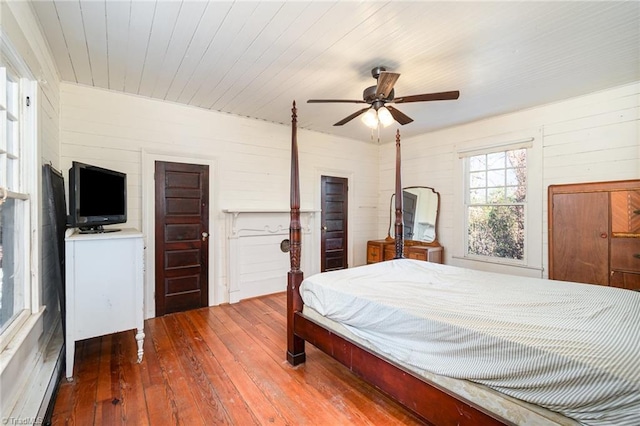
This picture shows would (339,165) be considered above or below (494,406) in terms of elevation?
above

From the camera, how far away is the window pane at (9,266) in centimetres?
162

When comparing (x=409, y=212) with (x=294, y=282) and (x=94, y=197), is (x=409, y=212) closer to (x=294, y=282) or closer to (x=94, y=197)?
(x=294, y=282)

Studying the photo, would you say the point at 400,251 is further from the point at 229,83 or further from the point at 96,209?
the point at 96,209

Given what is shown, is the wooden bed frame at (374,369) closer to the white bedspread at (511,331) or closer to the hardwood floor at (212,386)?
the white bedspread at (511,331)

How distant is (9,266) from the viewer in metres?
1.72

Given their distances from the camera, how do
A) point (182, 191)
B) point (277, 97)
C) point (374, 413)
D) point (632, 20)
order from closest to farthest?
point (374, 413) → point (632, 20) → point (277, 97) → point (182, 191)

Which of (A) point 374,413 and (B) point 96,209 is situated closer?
(A) point 374,413

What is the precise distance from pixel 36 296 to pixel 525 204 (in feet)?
16.5

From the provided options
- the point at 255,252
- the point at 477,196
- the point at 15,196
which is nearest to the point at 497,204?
the point at 477,196

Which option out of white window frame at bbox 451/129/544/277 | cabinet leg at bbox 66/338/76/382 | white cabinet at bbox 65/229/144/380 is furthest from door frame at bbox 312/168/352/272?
cabinet leg at bbox 66/338/76/382

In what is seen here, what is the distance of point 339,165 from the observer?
17.4 ft

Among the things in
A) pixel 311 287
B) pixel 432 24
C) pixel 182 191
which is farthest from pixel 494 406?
pixel 182 191

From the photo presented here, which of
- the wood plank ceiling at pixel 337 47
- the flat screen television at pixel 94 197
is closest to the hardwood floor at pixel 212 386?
the flat screen television at pixel 94 197

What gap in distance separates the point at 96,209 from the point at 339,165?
3.68m
